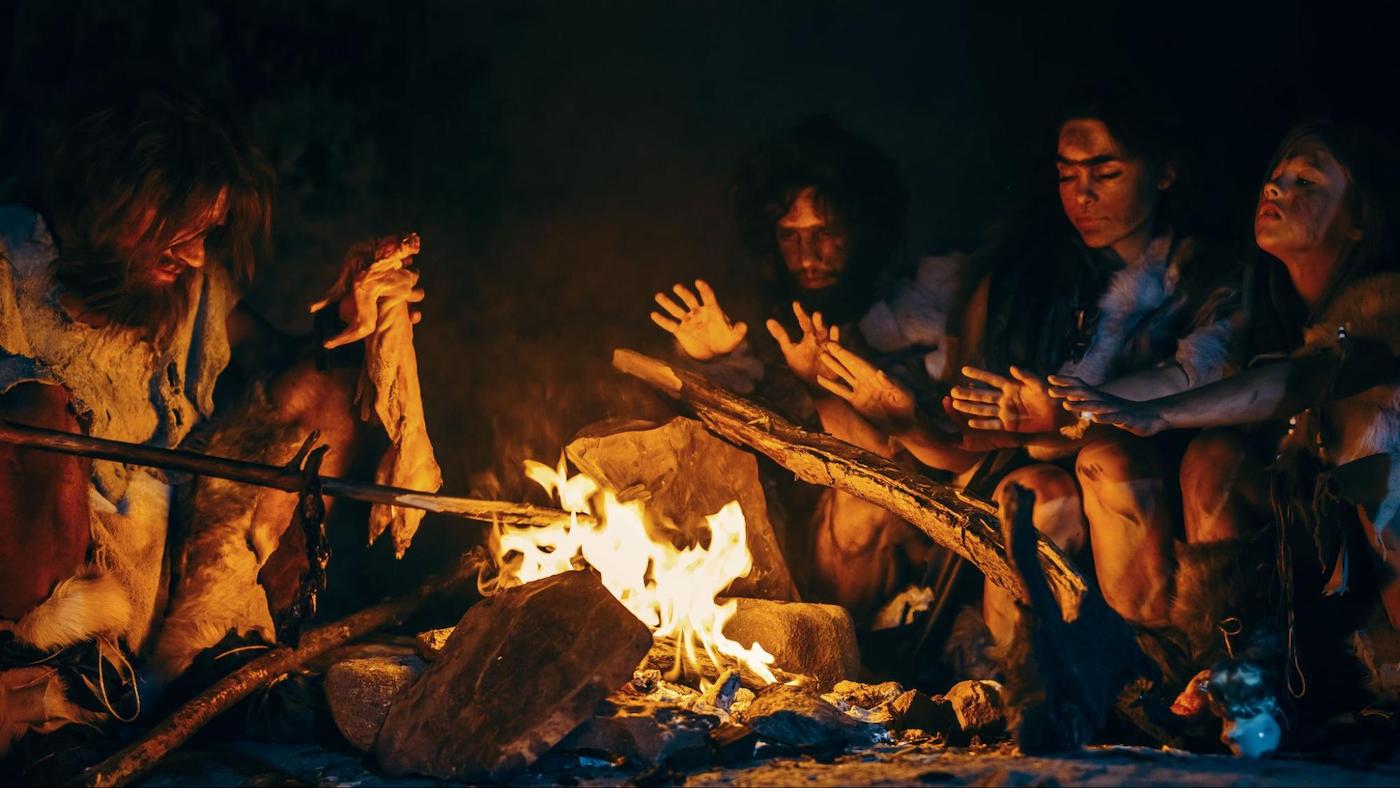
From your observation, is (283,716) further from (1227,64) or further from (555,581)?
(1227,64)

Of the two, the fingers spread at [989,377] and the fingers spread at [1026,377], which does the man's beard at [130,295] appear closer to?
the fingers spread at [989,377]

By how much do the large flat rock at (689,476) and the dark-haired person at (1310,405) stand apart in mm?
1995

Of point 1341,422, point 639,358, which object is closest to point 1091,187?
point 1341,422

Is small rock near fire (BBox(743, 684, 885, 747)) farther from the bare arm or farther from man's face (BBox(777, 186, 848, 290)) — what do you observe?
man's face (BBox(777, 186, 848, 290))

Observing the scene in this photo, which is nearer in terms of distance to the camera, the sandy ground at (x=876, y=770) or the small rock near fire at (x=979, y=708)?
the sandy ground at (x=876, y=770)

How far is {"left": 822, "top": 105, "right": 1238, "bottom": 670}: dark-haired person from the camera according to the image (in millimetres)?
5547

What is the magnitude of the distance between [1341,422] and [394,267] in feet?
15.1

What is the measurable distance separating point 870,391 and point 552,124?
270 centimetres

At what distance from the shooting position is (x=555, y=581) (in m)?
5.11

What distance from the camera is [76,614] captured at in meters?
5.07

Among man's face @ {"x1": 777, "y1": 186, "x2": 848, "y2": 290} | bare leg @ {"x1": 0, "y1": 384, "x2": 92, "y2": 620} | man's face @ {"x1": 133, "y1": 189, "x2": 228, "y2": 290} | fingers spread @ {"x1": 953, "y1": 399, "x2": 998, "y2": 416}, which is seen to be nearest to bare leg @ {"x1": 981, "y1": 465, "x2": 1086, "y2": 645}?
fingers spread @ {"x1": 953, "y1": 399, "x2": 998, "y2": 416}

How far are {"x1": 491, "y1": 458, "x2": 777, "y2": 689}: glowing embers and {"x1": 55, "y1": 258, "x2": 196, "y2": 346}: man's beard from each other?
1906 mm

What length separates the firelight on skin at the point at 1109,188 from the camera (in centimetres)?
588

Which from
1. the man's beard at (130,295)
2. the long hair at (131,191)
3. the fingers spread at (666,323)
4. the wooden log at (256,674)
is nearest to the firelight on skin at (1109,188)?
the fingers spread at (666,323)
